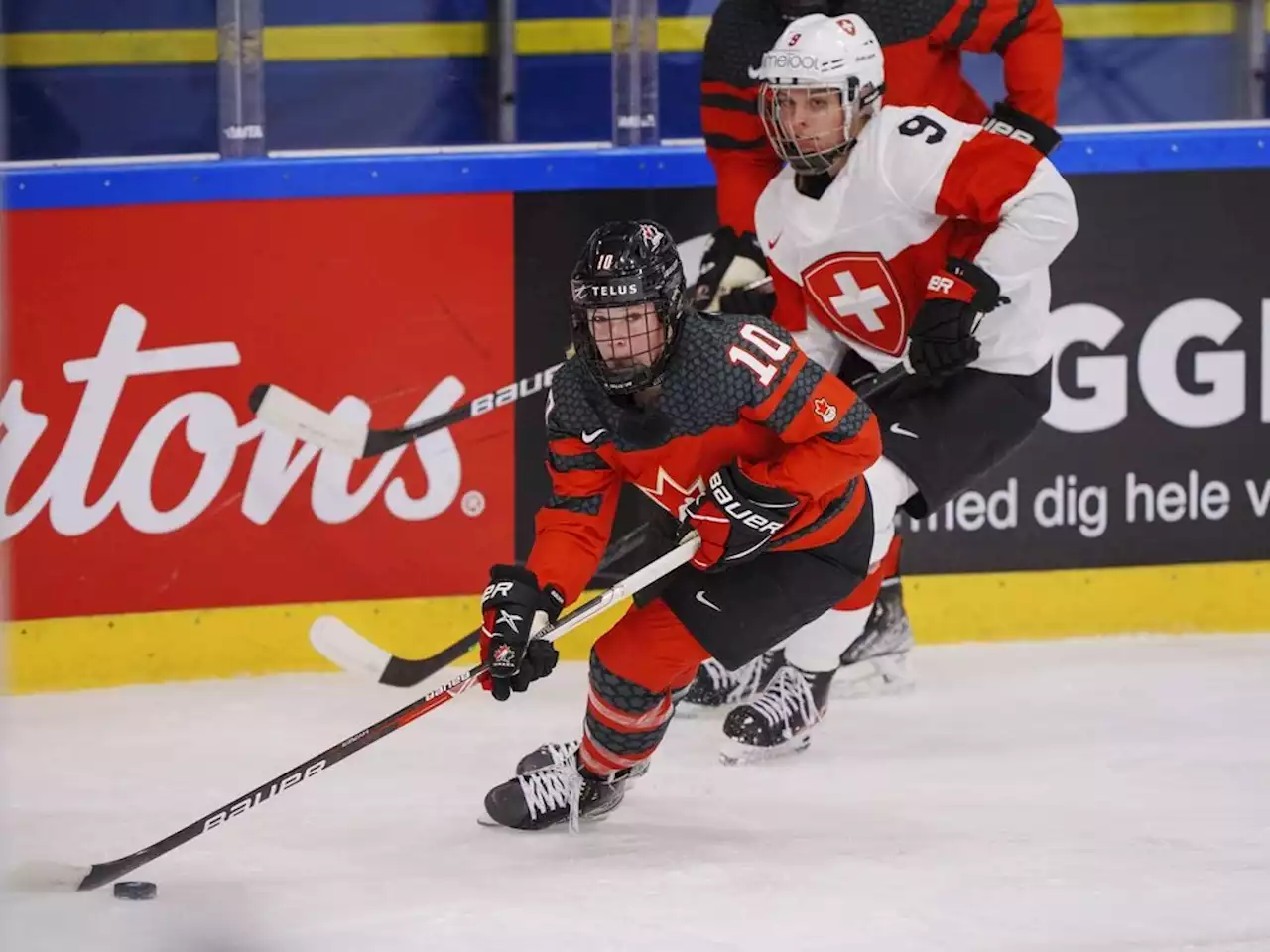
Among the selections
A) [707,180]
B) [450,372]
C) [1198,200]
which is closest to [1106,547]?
[1198,200]

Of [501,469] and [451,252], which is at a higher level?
[451,252]

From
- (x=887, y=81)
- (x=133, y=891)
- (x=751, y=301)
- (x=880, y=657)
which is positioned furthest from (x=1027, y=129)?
(x=133, y=891)

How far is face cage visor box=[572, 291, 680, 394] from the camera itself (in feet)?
9.95

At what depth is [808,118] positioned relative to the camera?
142 inches

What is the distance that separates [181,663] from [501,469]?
→ 29.0 inches

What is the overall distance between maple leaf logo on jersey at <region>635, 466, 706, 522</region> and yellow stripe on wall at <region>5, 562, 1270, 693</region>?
1.13 meters

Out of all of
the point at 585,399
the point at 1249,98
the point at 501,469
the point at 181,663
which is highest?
the point at 1249,98

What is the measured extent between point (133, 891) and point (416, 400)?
5.01ft

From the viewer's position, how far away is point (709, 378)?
3.14 m

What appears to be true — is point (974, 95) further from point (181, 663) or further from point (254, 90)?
point (181, 663)

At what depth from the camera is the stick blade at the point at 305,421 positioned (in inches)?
162

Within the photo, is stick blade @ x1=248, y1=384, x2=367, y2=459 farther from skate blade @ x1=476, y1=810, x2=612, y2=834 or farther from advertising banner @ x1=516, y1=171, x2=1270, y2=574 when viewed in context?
advertising banner @ x1=516, y1=171, x2=1270, y2=574

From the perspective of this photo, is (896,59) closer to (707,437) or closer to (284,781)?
(707,437)

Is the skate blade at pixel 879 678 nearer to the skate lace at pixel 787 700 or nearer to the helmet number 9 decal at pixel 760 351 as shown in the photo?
the skate lace at pixel 787 700
